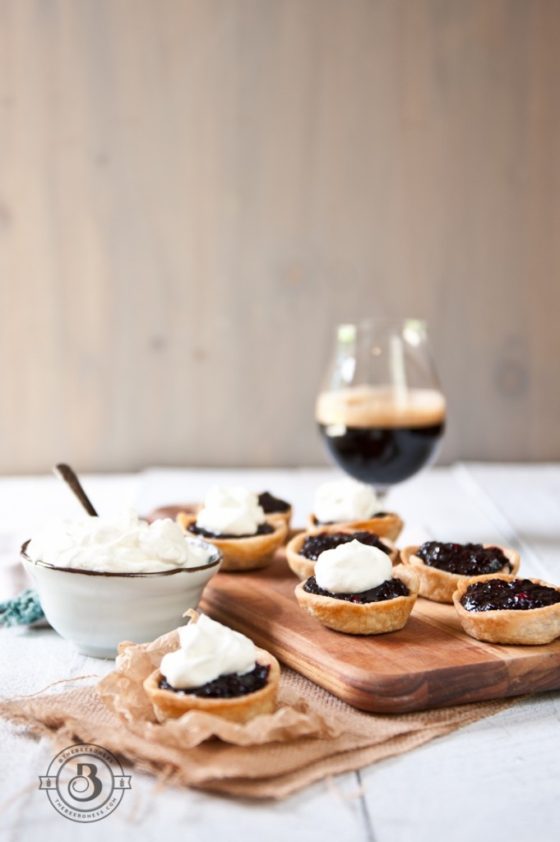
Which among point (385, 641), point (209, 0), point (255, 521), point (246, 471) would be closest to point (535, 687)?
point (385, 641)

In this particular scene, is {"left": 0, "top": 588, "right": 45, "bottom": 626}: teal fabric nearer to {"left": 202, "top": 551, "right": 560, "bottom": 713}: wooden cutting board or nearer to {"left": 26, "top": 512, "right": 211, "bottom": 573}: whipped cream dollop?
{"left": 26, "top": 512, "right": 211, "bottom": 573}: whipped cream dollop

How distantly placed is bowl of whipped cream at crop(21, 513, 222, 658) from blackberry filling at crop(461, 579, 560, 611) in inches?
12.9

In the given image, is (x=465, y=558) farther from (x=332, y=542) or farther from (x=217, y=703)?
(x=217, y=703)

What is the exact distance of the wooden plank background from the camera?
2576 millimetres

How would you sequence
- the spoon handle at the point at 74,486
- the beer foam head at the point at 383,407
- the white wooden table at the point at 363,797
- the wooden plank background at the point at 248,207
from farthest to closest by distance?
the wooden plank background at the point at 248,207
the beer foam head at the point at 383,407
the spoon handle at the point at 74,486
the white wooden table at the point at 363,797

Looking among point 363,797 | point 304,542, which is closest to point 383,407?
point 304,542

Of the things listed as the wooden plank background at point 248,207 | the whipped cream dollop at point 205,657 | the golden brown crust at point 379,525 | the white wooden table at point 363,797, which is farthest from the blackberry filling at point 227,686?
the wooden plank background at point 248,207

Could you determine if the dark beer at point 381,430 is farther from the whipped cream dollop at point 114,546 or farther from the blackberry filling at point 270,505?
the whipped cream dollop at point 114,546

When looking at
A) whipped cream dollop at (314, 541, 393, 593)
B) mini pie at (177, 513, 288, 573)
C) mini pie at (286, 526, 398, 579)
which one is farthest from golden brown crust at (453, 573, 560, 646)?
mini pie at (177, 513, 288, 573)

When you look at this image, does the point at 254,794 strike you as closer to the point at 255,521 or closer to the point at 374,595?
the point at 374,595

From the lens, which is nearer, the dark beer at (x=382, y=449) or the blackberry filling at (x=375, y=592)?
the blackberry filling at (x=375, y=592)

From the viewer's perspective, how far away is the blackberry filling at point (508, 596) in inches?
45.4

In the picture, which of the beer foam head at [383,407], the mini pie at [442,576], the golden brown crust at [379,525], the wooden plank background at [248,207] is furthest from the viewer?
the wooden plank background at [248,207]

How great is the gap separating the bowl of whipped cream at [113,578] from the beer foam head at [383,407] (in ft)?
1.95
